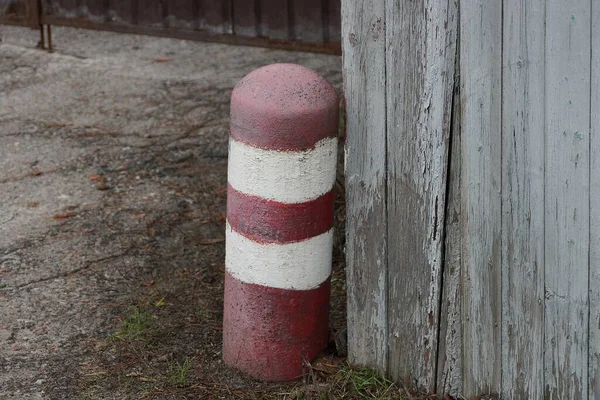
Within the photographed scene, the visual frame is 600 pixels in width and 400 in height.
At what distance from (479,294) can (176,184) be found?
2.24m

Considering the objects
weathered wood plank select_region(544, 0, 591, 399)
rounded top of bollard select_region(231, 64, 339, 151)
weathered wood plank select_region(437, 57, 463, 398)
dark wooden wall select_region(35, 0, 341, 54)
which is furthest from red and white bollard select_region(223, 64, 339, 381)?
dark wooden wall select_region(35, 0, 341, 54)

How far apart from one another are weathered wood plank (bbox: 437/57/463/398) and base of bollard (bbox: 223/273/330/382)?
42cm

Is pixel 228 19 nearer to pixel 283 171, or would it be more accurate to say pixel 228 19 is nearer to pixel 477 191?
pixel 283 171

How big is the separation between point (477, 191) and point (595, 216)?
13.9 inches

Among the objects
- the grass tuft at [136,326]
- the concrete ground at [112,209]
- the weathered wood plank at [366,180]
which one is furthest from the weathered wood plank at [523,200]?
the grass tuft at [136,326]

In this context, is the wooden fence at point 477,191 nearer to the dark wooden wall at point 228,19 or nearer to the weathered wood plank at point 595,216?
the weathered wood plank at point 595,216

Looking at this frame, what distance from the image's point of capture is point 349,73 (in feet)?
9.91

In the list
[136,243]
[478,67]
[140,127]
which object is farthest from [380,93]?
[140,127]

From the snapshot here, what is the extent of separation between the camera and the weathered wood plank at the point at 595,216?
2.50 m

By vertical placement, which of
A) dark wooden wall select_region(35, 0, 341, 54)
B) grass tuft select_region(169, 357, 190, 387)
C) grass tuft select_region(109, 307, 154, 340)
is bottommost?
grass tuft select_region(169, 357, 190, 387)

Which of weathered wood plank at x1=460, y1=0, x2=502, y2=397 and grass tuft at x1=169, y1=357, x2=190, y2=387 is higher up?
weathered wood plank at x1=460, y1=0, x2=502, y2=397

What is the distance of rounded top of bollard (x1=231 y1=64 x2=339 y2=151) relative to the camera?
9.66ft

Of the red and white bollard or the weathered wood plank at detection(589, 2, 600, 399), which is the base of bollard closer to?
the red and white bollard

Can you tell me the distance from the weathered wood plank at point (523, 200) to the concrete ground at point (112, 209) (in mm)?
948
